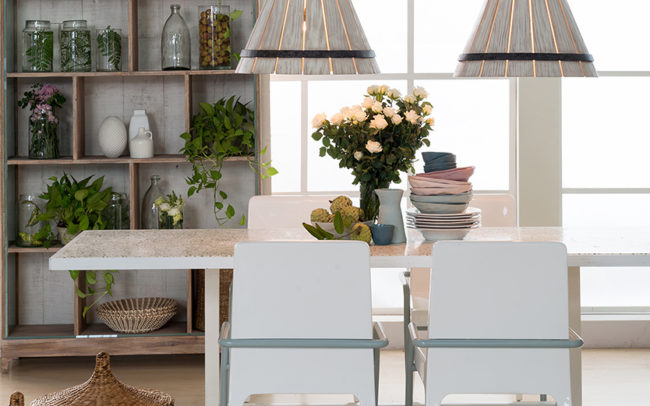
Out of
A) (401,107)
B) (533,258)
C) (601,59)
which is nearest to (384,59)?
(601,59)

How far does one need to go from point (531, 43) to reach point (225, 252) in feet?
3.67

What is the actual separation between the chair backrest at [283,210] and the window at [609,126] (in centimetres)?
172

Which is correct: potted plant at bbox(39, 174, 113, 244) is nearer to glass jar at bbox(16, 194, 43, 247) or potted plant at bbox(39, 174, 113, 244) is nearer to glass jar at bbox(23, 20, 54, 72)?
glass jar at bbox(16, 194, 43, 247)

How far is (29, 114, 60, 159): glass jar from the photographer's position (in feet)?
14.4

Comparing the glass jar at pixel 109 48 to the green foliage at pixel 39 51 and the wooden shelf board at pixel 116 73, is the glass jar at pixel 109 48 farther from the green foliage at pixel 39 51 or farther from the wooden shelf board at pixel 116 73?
the green foliage at pixel 39 51

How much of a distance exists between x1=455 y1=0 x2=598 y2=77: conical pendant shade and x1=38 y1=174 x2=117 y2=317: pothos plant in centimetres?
239

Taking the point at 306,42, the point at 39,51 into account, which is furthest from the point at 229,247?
the point at 39,51

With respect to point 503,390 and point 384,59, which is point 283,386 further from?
point 384,59

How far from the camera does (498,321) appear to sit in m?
2.34

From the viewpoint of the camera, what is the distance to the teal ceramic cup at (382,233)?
292cm

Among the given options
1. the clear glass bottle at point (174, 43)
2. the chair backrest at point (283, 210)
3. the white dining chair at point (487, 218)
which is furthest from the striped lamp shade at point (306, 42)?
the clear glass bottle at point (174, 43)

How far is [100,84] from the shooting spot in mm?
4660

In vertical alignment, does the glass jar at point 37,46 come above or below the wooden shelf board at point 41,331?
above

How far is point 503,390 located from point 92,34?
3119mm
